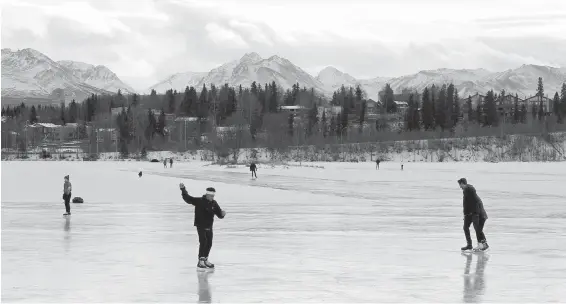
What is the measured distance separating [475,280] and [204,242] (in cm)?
428

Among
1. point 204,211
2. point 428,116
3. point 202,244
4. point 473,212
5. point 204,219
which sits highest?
point 428,116

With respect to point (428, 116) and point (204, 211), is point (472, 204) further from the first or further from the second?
point (428, 116)

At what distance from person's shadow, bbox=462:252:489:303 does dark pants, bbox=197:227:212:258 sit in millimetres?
4065

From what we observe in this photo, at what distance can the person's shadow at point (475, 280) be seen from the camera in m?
10.5

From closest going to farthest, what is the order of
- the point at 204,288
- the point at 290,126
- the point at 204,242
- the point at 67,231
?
the point at 204,288
the point at 204,242
the point at 67,231
the point at 290,126

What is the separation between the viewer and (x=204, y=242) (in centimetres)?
1289

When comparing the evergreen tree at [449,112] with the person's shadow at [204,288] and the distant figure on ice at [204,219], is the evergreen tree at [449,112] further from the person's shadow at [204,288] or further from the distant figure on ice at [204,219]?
the person's shadow at [204,288]

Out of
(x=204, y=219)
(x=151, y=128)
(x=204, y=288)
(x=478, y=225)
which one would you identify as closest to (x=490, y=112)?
(x=151, y=128)

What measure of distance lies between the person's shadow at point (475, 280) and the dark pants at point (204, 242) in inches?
160

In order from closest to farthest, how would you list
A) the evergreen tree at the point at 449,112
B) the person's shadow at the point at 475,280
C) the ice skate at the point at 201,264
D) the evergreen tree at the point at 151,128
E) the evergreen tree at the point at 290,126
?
the person's shadow at the point at 475,280 < the ice skate at the point at 201,264 < the evergreen tree at the point at 449,112 < the evergreen tree at the point at 290,126 < the evergreen tree at the point at 151,128

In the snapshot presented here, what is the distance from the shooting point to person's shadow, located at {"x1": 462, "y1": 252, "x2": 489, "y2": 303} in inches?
413

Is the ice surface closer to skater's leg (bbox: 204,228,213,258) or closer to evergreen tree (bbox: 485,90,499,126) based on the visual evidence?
skater's leg (bbox: 204,228,213,258)

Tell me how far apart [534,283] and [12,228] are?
43.8 ft

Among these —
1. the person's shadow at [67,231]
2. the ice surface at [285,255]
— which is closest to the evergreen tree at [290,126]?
the ice surface at [285,255]
